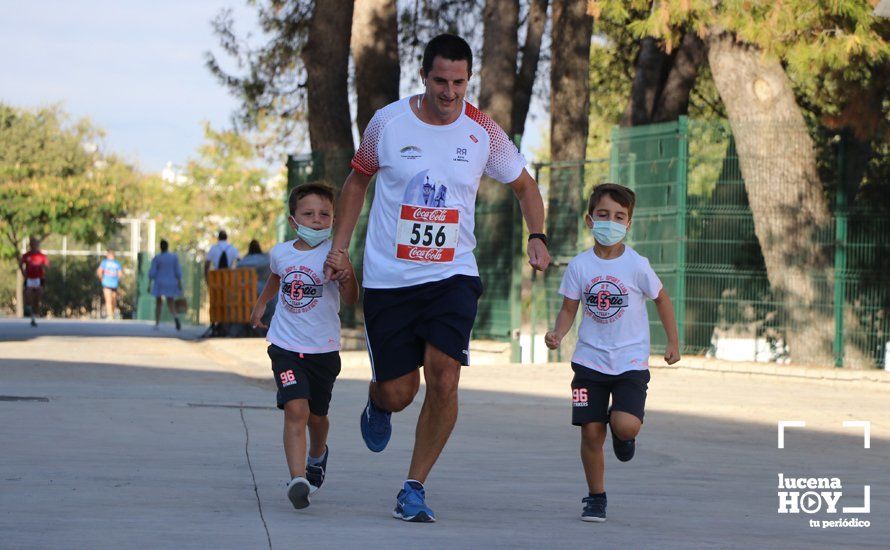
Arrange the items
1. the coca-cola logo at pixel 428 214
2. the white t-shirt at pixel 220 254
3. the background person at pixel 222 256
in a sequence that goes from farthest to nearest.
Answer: the white t-shirt at pixel 220 254
the background person at pixel 222 256
the coca-cola logo at pixel 428 214

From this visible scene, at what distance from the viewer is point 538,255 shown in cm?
721

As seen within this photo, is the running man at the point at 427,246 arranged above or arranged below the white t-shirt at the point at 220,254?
below

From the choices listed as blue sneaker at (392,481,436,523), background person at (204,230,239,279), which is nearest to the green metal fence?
blue sneaker at (392,481,436,523)

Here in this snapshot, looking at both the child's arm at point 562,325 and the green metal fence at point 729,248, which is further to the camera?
the green metal fence at point 729,248

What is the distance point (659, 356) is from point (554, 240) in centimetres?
209

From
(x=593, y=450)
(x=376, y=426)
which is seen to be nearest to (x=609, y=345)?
(x=593, y=450)

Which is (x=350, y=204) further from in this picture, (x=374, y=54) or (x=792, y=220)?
(x=374, y=54)

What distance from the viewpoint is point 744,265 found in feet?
57.0

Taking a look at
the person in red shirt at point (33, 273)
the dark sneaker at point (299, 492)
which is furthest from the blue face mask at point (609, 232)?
the person in red shirt at point (33, 273)

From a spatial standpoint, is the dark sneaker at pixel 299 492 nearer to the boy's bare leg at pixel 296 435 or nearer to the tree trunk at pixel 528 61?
the boy's bare leg at pixel 296 435

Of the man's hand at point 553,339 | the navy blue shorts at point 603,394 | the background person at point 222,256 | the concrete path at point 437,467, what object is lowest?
the concrete path at point 437,467

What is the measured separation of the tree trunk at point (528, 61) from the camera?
27.4 meters

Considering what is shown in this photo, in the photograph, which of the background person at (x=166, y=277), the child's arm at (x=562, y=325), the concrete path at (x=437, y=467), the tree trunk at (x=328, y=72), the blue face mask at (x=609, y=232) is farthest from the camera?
the background person at (x=166, y=277)

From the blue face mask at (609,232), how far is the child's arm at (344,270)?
1.18 m
